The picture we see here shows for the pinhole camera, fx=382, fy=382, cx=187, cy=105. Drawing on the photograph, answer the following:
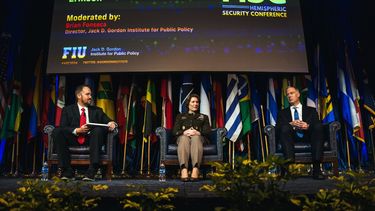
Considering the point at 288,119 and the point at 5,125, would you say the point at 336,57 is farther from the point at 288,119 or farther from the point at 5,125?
the point at 5,125

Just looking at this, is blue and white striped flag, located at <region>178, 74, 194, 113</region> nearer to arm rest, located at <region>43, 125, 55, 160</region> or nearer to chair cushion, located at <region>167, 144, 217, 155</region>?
chair cushion, located at <region>167, 144, 217, 155</region>

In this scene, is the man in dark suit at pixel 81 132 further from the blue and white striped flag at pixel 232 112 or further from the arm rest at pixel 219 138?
the blue and white striped flag at pixel 232 112

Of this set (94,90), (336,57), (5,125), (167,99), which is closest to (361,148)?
(336,57)

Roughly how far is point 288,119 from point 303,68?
0.85 metres

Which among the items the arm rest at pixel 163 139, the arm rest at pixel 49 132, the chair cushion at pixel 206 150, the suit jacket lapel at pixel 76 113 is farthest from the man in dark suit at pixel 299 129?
the arm rest at pixel 49 132

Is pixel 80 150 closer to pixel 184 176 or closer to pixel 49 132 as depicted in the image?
pixel 49 132

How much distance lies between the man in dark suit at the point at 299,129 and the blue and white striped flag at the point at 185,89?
4.03 feet

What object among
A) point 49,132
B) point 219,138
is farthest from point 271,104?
point 49,132

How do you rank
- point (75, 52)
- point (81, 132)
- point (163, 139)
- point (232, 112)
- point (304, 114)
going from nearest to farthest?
point (81, 132) < point (163, 139) < point (304, 114) < point (75, 52) < point (232, 112)

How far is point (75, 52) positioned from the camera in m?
4.65

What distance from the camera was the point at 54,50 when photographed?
4.68 metres

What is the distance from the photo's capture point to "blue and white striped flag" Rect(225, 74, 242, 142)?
473 cm

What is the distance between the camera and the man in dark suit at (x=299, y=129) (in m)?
3.70

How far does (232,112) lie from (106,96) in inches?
63.3
